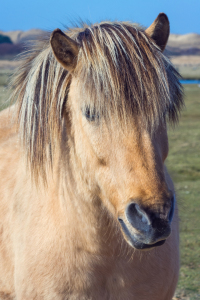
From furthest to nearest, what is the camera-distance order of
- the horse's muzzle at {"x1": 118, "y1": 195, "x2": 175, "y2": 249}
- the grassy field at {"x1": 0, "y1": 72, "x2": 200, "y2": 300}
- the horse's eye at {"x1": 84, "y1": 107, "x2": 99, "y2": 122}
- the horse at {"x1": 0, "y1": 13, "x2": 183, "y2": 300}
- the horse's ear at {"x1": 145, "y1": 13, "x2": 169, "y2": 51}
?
the grassy field at {"x1": 0, "y1": 72, "x2": 200, "y2": 300} → the horse's ear at {"x1": 145, "y1": 13, "x2": 169, "y2": 51} → the horse's eye at {"x1": 84, "y1": 107, "x2": 99, "y2": 122} → the horse at {"x1": 0, "y1": 13, "x2": 183, "y2": 300} → the horse's muzzle at {"x1": 118, "y1": 195, "x2": 175, "y2": 249}

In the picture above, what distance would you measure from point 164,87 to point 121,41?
0.34 meters

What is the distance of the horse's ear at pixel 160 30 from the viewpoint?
6.81 ft

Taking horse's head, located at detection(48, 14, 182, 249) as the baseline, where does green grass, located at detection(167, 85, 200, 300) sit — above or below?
below

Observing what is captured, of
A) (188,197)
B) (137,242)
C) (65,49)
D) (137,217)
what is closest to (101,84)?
(65,49)

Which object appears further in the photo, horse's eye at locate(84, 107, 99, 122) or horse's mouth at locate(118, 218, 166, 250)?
horse's eye at locate(84, 107, 99, 122)

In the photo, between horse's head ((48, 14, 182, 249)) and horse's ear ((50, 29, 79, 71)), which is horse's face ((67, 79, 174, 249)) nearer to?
horse's head ((48, 14, 182, 249))

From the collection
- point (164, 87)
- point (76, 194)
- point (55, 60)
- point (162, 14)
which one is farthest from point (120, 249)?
point (162, 14)

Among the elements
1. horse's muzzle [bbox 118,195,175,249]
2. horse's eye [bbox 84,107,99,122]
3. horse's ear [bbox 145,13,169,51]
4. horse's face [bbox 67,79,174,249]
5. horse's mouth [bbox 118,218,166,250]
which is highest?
horse's ear [bbox 145,13,169,51]

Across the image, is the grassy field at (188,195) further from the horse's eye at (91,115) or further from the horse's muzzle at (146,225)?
the horse's muzzle at (146,225)

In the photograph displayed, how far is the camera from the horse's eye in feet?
6.02

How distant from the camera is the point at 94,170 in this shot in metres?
1.94

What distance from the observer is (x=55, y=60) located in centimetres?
210

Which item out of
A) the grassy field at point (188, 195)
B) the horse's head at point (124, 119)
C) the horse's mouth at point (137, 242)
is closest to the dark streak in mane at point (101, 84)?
the horse's head at point (124, 119)

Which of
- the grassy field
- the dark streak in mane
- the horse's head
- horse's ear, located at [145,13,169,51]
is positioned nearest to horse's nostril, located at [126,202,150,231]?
the horse's head
